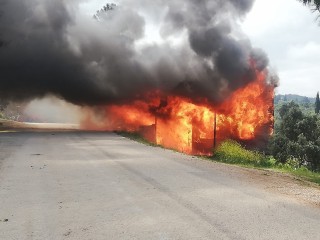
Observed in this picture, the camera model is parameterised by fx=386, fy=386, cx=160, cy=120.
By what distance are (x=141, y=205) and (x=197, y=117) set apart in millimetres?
32286

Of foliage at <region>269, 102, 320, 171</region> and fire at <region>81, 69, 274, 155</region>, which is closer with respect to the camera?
fire at <region>81, 69, 274, 155</region>

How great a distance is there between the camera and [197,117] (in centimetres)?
3894

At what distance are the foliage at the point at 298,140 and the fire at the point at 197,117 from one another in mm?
2752

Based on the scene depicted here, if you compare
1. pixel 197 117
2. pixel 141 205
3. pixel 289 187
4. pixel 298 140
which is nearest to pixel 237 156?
pixel 289 187

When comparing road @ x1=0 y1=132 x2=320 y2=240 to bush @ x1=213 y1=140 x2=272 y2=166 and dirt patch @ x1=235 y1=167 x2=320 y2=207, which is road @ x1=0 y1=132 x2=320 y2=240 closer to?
dirt patch @ x1=235 y1=167 x2=320 y2=207

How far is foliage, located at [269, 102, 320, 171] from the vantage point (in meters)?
40.2

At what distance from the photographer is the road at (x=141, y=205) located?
548cm

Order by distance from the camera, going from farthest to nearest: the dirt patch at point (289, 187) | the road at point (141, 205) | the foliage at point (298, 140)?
1. the foliage at point (298, 140)
2. the dirt patch at point (289, 187)
3. the road at point (141, 205)

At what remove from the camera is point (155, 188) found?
851 centimetres

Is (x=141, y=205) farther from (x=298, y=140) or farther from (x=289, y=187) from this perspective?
(x=298, y=140)

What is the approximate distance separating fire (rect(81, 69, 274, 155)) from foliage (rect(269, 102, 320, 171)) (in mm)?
2752

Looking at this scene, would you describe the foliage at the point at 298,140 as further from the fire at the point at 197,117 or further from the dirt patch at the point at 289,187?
the dirt patch at the point at 289,187

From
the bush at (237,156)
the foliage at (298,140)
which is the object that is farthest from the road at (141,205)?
the foliage at (298,140)

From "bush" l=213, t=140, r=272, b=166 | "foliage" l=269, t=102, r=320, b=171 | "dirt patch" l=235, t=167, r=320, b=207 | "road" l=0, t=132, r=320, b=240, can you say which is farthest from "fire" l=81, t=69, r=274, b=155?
"road" l=0, t=132, r=320, b=240
